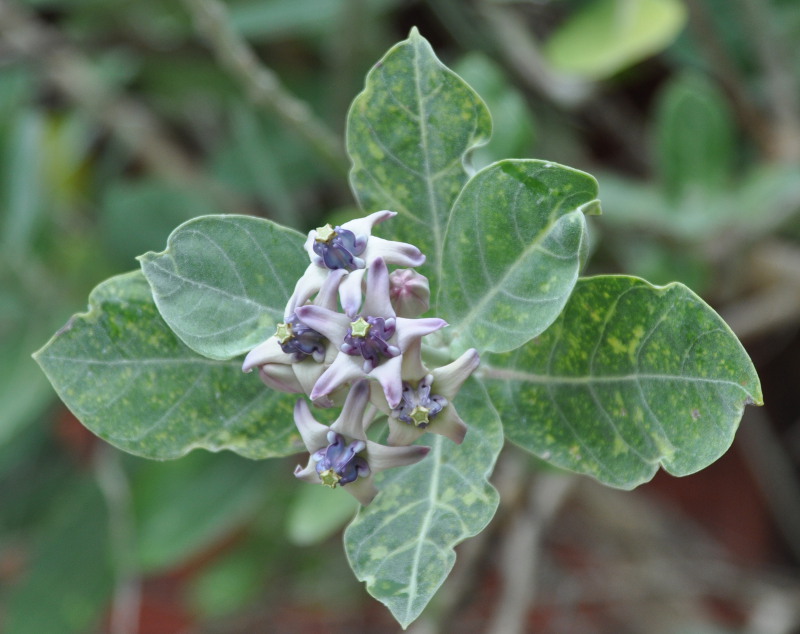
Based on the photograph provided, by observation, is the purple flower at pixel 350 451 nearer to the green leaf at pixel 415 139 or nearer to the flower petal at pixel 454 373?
the flower petal at pixel 454 373

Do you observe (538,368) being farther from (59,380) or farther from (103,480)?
(103,480)

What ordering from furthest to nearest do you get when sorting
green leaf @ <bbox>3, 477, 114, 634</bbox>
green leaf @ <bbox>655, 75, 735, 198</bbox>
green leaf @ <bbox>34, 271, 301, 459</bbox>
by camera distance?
green leaf @ <bbox>3, 477, 114, 634</bbox>
green leaf @ <bbox>655, 75, 735, 198</bbox>
green leaf @ <bbox>34, 271, 301, 459</bbox>

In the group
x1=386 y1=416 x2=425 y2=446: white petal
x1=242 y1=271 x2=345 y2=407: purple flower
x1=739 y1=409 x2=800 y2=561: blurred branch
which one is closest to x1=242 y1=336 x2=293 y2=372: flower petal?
x1=242 y1=271 x2=345 y2=407: purple flower

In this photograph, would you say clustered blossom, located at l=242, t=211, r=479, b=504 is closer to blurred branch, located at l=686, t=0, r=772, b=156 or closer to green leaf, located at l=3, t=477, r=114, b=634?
blurred branch, located at l=686, t=0, r=772, b=156

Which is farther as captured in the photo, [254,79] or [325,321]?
[254,79]

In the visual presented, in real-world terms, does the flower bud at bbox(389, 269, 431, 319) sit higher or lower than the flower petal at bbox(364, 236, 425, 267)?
lower

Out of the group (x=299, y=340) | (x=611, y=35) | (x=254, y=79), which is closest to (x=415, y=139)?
(x=299, y=340)

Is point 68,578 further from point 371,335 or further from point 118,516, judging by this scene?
point 371,335
